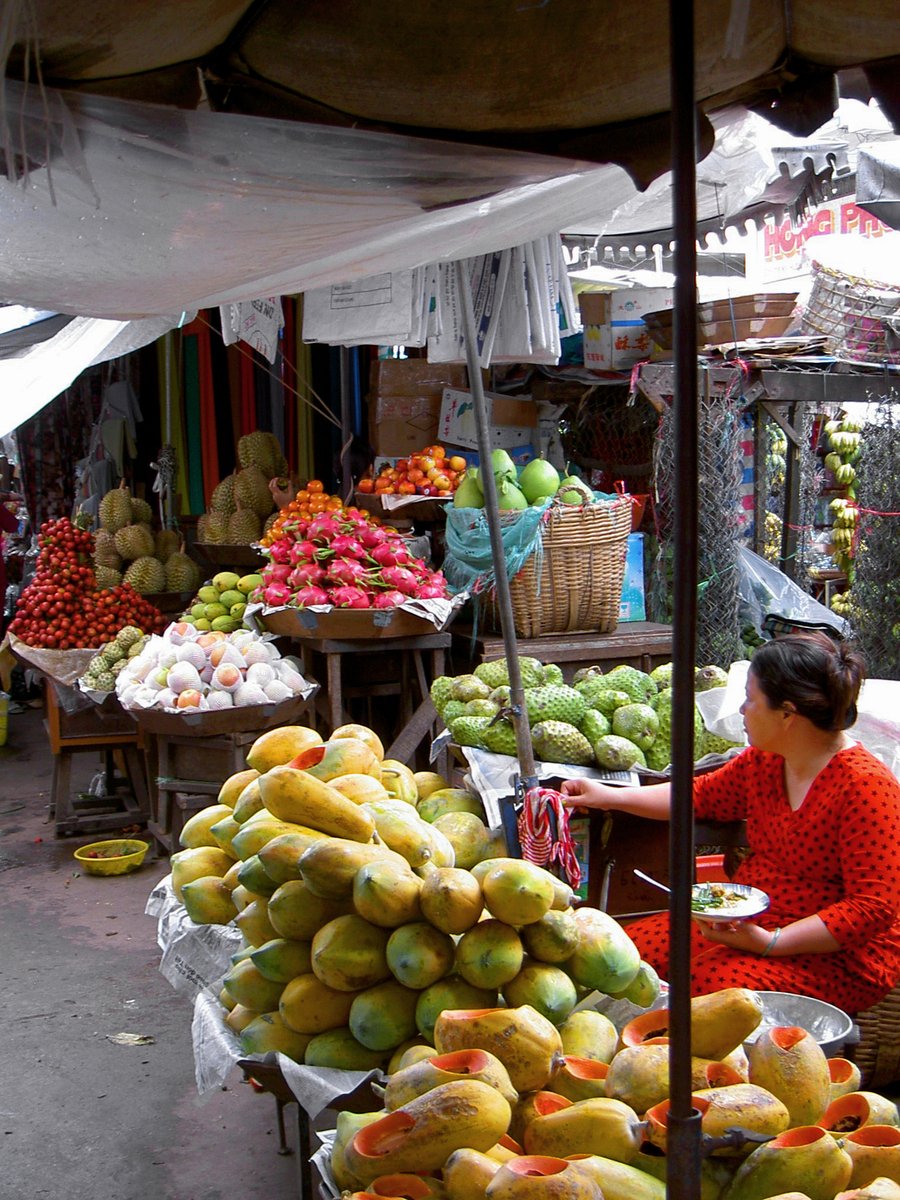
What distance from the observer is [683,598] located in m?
1.12

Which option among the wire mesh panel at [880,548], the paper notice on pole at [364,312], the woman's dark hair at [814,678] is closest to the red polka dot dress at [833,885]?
the woman's dark hair at [814,678]

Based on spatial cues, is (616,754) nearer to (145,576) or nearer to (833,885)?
(833,885)

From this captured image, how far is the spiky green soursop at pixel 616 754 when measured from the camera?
11.0 feet

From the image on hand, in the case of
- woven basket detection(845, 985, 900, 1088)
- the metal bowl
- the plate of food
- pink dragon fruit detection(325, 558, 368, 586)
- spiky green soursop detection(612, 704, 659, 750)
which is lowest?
woven basket detection(845, 985, 900, 1088)

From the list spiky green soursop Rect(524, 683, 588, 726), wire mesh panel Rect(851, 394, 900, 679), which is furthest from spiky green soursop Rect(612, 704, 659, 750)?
wire mesh panel Rect(851, 394, 900, 679)

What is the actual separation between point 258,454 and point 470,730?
4196 mm

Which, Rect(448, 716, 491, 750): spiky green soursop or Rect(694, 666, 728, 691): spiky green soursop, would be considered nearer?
Rect(448, 716, 491, 750): spiky green soursop

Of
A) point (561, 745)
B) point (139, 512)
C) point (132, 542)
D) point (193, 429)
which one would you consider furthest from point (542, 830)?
point (193, 429)

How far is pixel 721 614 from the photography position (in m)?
6.48

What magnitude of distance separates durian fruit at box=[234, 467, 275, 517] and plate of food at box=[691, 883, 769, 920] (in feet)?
16.2

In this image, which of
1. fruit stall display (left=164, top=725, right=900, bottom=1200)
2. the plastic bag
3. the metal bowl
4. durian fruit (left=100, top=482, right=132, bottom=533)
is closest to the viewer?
fruit stall display (left=164, top=725, right=900, bottom=1200)

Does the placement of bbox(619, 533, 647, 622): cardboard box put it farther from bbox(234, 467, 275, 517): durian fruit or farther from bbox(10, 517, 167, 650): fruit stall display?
bbox(10, 517, 167, 650): fruit stall display

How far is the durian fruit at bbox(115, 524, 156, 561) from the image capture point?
7215 mm

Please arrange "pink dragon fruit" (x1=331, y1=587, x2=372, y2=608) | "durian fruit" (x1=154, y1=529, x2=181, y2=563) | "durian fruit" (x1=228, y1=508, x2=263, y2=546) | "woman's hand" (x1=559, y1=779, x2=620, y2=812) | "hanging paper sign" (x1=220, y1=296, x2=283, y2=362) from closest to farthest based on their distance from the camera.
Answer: "woman's hand" (x1=559, y1=779, x2=620, y2=812) < "pink dragon fruit" (x1=331, y1=587, x2=372, y2=608) < "hanging paper sign" (x1=220, y1=296, x2=283, y2=362) < "durian fruit" (x1=228, y1=508, x2=263, y2=546) < "durian fruit" (x1=154, y1=529, x2=181, y2=563)
